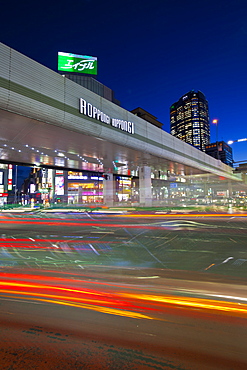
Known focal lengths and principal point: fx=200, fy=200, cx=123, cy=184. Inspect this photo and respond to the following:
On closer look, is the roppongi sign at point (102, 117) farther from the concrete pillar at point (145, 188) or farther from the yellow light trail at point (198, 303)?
the yellow light trail at point (198, 303)

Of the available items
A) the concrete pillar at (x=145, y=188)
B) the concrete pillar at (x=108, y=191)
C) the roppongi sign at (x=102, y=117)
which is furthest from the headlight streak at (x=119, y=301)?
the concrete pillar at (x=108, y=191)

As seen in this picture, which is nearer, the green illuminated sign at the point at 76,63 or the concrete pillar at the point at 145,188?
the green illuminated sign at the point at 76,63

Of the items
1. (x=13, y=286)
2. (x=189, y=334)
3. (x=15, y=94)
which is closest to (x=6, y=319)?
(x=13, y=286)

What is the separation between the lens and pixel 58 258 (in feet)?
23.0

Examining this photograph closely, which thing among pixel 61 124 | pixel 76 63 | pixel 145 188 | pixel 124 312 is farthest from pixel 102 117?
pixel 124 312

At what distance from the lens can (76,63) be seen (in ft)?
64.7

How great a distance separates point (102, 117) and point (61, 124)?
3.70 meters

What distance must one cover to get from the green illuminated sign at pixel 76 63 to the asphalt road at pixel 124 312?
1865cm

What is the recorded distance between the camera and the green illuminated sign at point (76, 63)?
1906 centimetres

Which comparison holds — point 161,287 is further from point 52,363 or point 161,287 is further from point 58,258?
point 58,258

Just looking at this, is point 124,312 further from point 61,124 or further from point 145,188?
point 145,188

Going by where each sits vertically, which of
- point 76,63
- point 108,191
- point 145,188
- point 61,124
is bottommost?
point 108,191

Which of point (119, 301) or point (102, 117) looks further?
point (102, 117)

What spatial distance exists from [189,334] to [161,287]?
157 centimetres
